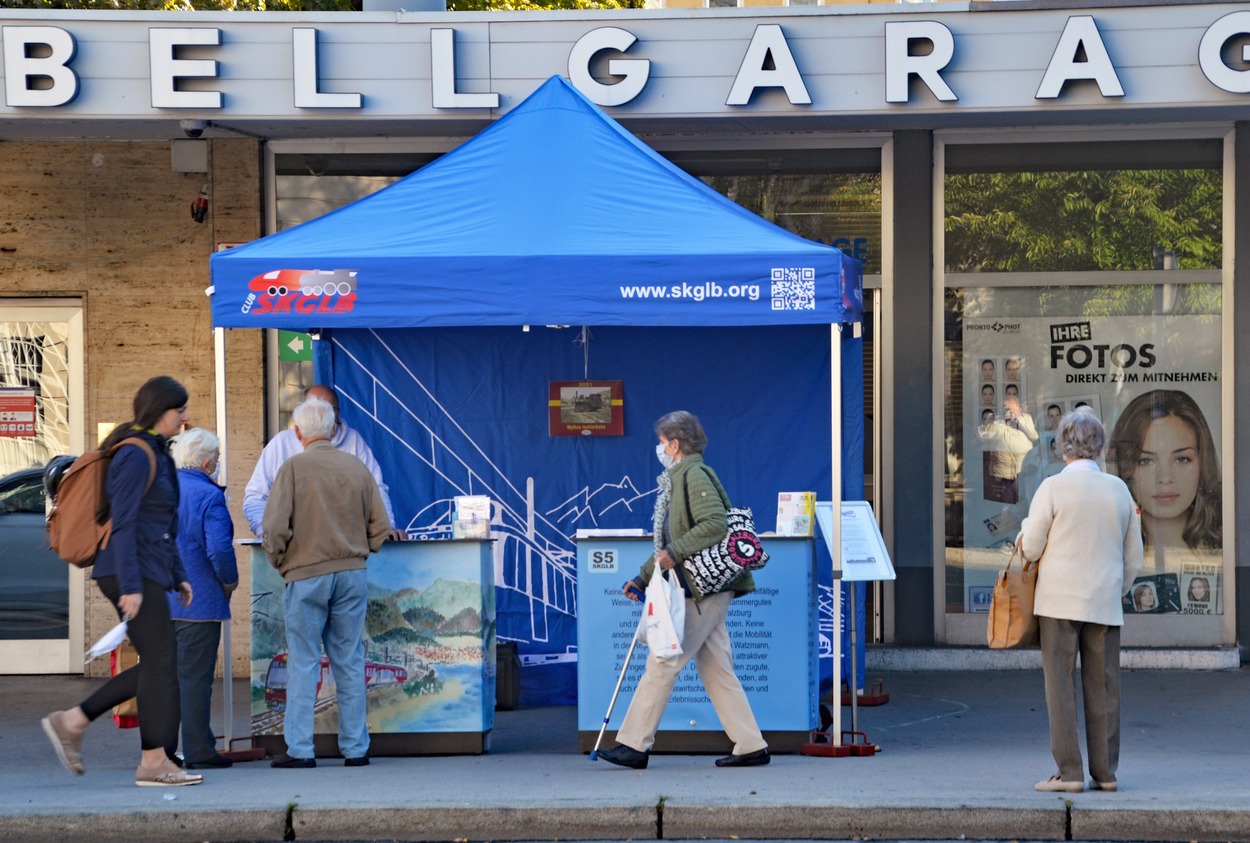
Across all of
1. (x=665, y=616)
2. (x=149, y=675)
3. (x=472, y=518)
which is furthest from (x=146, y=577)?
(x=665, y=616)

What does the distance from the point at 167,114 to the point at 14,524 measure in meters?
3.33

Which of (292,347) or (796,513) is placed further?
(292,347)

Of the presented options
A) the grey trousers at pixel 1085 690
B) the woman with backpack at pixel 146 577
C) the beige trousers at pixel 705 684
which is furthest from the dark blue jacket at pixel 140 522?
the grey trousers at pixel 1085 690

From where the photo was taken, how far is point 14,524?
10.6 m

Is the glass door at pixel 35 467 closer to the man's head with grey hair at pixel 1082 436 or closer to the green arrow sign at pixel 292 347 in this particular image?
the green arrow sign at pixel 292 347

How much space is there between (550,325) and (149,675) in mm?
2458

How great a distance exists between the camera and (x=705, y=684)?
23.6ft

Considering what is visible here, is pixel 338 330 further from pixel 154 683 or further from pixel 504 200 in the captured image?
pixel 154 683

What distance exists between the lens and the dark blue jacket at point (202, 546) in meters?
7.31

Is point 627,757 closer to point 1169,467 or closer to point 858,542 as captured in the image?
point 858,542

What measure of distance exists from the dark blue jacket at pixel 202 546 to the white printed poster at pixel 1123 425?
549cm

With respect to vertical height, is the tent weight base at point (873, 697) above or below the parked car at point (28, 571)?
below

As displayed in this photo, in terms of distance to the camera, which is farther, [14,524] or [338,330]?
[14,524]

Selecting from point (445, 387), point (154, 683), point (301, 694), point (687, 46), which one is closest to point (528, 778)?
point (301, 694)
